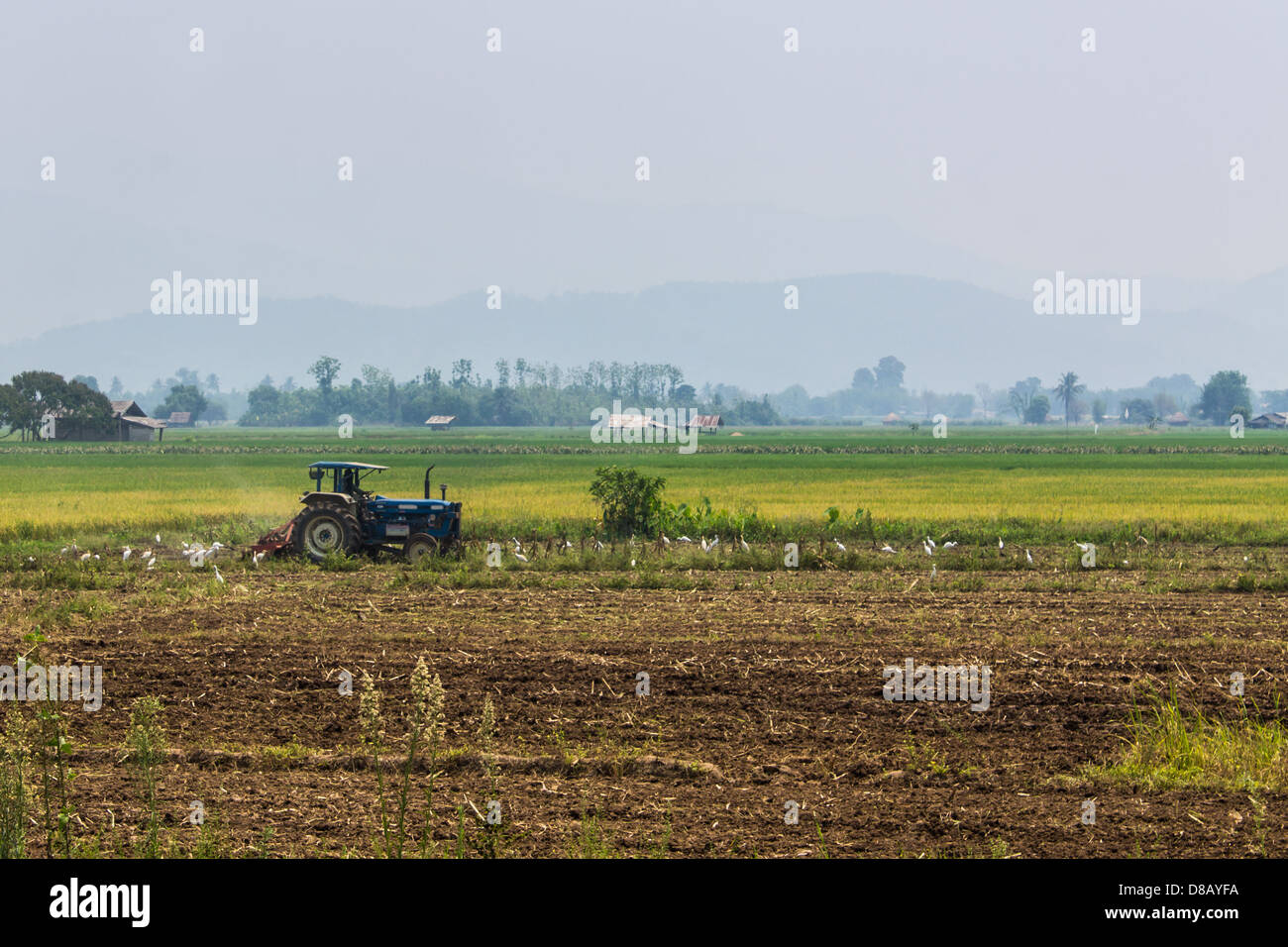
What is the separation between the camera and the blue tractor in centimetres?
2130

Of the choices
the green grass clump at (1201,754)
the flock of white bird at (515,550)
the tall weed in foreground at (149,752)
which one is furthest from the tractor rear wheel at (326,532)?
the green grass clump at (1201,754)

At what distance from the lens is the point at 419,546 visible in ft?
70.4

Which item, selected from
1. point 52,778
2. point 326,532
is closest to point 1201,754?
point 52,778

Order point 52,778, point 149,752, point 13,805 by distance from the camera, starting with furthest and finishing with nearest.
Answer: point 52,778 → point 149,752 → point 13,805

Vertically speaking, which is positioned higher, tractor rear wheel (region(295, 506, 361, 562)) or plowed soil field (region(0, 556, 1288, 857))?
tractor rear wheel (region(295, 506, 361, 562))

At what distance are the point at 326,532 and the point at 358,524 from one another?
0.61 metres

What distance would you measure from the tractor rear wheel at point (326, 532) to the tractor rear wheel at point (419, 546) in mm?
981

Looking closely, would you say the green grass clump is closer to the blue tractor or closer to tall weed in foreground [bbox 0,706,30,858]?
tall weed in foreground [bbox 0,706,30,858]

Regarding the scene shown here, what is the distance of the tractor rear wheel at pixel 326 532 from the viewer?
21.3 m

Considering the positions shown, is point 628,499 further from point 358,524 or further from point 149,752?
point 149,752

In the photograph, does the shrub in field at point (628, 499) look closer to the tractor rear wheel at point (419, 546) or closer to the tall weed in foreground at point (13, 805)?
the tractor rear wheel at point (419, 546)

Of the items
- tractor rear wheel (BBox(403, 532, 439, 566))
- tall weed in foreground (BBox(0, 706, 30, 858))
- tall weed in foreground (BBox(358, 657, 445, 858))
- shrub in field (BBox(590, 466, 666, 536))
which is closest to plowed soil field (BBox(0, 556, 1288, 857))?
tall weed in foreground (BBox(358, 657, 445, 858))
